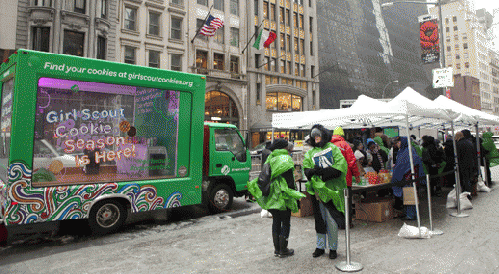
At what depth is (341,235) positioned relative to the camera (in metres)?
5.90

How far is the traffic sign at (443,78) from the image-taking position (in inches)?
565

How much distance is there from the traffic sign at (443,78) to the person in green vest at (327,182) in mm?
12812

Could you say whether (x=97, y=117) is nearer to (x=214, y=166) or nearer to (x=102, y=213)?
(x=102, y=213)

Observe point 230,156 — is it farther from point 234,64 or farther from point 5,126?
point 234,64

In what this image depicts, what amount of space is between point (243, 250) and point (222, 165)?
3.02 meters

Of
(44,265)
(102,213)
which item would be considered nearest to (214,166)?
(102,213)

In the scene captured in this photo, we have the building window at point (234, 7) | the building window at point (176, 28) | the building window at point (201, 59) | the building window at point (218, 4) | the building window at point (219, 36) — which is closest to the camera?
the building window at point (176, 28)

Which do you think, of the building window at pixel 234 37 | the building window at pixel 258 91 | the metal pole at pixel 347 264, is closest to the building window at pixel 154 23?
the building window at pixel 234 37

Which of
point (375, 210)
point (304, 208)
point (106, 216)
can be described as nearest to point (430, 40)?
point (375, 210)

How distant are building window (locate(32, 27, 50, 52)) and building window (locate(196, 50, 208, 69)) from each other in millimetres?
12497

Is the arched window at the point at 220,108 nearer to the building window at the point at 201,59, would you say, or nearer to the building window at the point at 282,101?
the building window at the point at 201,59

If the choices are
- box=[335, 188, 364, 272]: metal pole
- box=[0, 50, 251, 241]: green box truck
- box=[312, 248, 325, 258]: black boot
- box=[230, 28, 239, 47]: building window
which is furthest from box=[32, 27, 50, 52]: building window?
box=[335, 188, 364, 272]: metal pole

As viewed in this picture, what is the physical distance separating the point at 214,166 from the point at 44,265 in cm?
395

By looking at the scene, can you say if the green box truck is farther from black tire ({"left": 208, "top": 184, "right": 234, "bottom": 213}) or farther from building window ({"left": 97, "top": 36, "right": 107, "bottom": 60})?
building window ({"left": 97, "top": 36, "right": 107, "bottom": 60})
